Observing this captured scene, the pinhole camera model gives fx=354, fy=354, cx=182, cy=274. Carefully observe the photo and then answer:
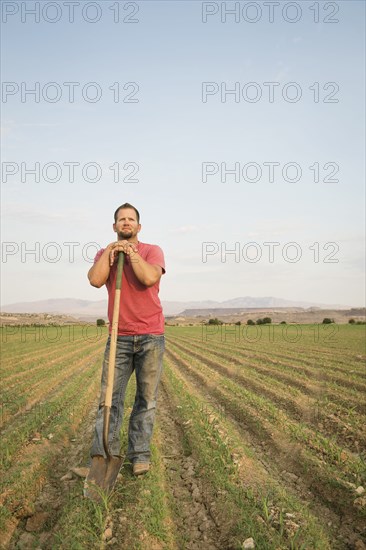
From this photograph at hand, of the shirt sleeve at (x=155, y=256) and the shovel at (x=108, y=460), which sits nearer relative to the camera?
the shovel at (x=108, y=460)

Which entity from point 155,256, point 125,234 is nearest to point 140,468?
point 155,256

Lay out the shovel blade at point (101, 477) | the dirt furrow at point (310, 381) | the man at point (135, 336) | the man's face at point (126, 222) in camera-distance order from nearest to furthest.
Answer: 1. the shovel blade at point (101, 477)
2. the man at point (135, 336)
3. the man's face at point (126, 222)
4. the dirt furrow at point (310, 381)

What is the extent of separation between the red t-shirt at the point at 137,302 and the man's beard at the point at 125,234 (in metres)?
0.24

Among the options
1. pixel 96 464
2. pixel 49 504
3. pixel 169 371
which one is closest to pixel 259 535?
pixel 96 464

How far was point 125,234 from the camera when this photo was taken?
395 cm

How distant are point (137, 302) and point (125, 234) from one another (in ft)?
2.53

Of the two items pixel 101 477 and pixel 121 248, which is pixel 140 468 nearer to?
pixel 101 477

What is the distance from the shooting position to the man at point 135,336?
12.5 feet

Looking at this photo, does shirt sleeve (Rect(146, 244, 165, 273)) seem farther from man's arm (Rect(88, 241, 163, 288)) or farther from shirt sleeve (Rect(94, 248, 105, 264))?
shirt sleeve (Rect(94, 248, 105, 264))

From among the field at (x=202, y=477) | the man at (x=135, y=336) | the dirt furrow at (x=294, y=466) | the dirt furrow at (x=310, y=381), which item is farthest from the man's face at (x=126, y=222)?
the dirt furrow at (x=310, y=381)

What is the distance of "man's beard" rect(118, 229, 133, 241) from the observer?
393cm

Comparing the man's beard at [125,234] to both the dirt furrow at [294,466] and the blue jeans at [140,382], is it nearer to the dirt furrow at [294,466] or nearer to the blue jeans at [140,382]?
the blue jeans at [140,382]

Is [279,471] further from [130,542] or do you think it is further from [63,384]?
[63,384]

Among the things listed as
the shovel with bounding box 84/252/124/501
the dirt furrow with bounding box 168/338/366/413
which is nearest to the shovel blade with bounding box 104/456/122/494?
the shovel with bounding box 84/252/124/501
